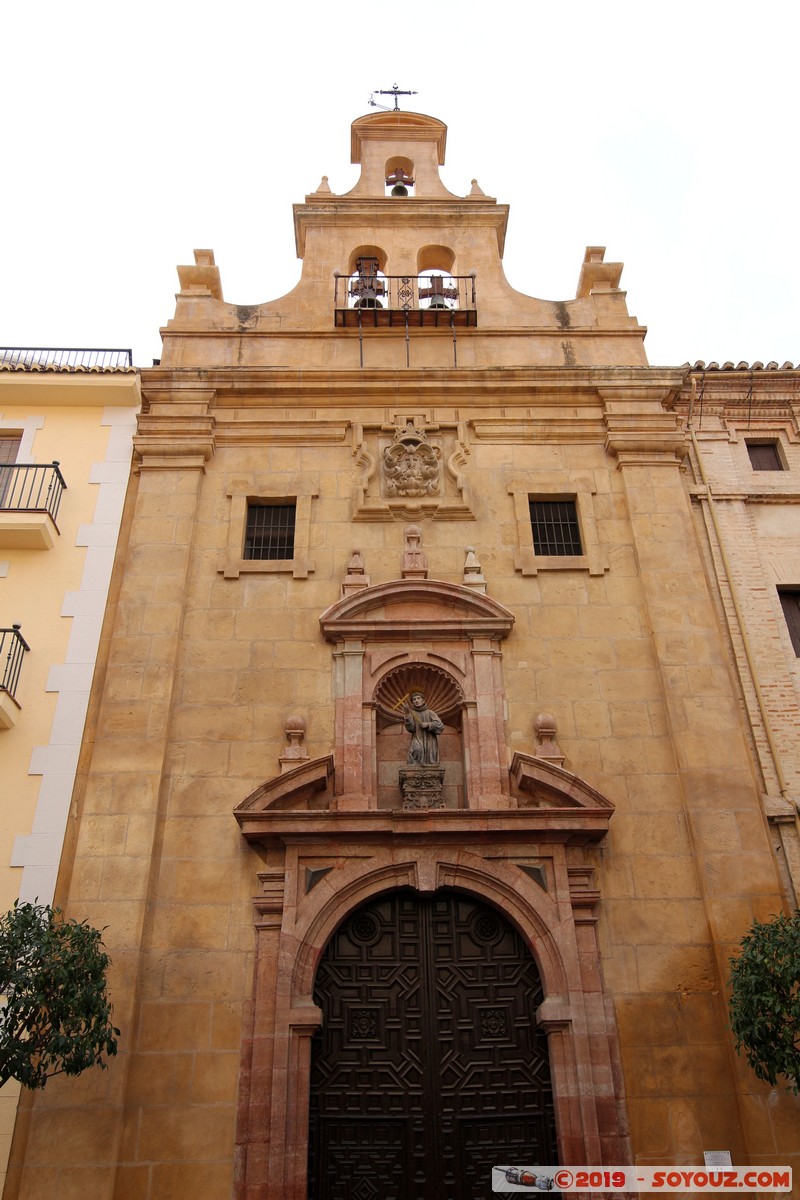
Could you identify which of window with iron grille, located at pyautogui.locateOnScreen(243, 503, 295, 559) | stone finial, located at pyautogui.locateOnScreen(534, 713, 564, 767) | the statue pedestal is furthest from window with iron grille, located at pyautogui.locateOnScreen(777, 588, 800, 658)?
window with iron grille, located at pyautogui.locateOnScreen(243, 503, 295, 559)

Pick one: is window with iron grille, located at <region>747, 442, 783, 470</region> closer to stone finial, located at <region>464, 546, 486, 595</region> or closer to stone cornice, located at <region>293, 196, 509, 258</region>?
stone finial, located at <region>464, 546, 486, 595</region>

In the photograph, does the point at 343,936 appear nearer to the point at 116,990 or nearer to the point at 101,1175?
the point at 116,990

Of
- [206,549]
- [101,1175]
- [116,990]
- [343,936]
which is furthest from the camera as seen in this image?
[206,549]

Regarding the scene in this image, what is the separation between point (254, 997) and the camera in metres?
8.28

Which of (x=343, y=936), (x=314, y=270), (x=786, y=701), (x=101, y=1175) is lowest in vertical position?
(x=101, y=1175)

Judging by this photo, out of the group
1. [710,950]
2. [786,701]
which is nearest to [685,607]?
[786,701]

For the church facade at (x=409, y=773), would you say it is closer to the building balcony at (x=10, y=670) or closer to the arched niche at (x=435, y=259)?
the arched niche at (x=435, y=259)

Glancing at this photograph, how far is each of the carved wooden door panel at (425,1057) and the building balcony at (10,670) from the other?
3981 mm

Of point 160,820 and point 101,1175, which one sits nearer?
point 101,1175

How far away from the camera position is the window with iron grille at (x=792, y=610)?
10695 mm

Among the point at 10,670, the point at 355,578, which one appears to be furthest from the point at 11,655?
the point at 355,578

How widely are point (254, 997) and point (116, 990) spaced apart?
3.97 ft

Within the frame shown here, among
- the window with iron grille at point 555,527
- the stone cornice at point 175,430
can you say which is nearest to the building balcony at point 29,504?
the stone cornice at point 175,430

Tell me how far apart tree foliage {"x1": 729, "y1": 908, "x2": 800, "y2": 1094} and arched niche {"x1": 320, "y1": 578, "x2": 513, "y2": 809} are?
2.74 m
